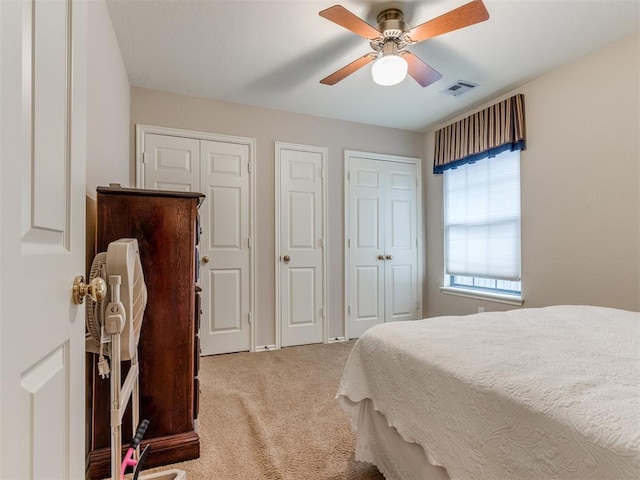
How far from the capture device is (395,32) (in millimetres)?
2047

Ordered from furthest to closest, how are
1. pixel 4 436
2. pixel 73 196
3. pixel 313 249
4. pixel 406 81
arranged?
1. pixel 313 249
2. pixel 406 81
3. pixel 73 196
4. pixel 4 436

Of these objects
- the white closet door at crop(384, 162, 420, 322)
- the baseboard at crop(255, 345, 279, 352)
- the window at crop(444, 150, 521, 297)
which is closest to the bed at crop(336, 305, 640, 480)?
the window at crop(444, 150, 521, 297)

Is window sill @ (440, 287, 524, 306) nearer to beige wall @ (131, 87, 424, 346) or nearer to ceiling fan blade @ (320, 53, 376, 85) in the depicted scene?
beige wall @ (131, 87, 424, 346)

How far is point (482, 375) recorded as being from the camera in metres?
0.98

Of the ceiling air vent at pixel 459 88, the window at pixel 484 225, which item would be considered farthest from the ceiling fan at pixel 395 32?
the window at pixel 484 225

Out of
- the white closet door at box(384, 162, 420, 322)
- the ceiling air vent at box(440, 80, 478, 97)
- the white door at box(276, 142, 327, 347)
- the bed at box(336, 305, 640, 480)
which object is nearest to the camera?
the bed at box(336, 305, 640, 480)

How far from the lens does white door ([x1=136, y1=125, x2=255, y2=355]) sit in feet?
10.3

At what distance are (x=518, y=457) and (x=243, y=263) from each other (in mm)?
2864

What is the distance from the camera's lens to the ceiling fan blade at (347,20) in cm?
172

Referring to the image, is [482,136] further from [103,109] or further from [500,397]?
[103,109]

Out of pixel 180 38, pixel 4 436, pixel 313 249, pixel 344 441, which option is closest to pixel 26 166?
pixel 4 436

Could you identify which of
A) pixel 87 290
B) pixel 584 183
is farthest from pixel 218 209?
pixel 584 183

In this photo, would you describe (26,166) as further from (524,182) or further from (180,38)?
(524,182)

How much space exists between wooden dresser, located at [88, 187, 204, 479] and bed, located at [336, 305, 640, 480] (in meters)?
0.81
